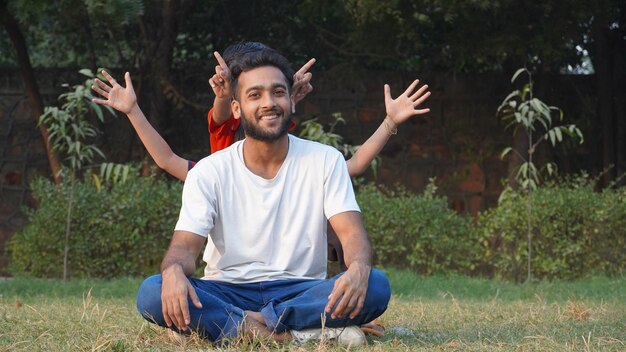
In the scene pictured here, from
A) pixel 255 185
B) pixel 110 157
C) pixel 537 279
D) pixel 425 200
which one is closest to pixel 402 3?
pixel 425 200

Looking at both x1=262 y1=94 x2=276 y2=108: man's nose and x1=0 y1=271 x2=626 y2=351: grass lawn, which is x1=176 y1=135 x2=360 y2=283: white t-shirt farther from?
x1=0 y1=271 x2=626 y2=351: grass lawn

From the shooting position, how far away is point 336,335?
398cm

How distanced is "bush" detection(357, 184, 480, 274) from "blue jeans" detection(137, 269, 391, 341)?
471 cm

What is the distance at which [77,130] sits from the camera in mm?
8469

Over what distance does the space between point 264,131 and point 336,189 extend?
0.37 m

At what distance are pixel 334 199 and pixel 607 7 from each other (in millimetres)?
6052

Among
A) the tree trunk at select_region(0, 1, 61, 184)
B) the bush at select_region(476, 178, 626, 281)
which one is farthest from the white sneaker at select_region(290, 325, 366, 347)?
the tree trunk at select_region(0, 1, 61, 184)

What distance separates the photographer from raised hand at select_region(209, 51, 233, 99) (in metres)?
4.26

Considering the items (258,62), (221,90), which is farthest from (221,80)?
(258,62)

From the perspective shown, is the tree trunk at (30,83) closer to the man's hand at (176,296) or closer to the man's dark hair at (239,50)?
the man's dark hair at (239,50)

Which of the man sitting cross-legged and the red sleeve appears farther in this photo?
the red sleeve

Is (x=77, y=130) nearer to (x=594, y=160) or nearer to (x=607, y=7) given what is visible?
(x=607, y=7)

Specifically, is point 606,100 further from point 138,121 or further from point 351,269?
point 351,269

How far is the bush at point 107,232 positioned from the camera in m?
8.84
